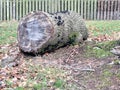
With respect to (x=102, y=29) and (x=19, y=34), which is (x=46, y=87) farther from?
(x=102, y=29)

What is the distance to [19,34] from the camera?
986cm

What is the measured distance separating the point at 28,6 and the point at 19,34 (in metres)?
11.3

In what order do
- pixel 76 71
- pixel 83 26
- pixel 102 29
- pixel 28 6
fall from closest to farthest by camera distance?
1. pixel 76 71
2. pixel 83 26
3. pixel 102 29
4. pixel 28 6

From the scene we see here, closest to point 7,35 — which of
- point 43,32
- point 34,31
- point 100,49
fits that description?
point 34,31

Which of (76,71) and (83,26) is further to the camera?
(83,26)

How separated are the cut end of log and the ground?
25cm

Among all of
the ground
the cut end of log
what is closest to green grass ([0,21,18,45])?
the ground

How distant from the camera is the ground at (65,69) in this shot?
746cm

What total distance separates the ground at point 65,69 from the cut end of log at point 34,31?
0.82 ft

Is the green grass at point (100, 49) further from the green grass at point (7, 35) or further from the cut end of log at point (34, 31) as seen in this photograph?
the green grass at point (7, 35)

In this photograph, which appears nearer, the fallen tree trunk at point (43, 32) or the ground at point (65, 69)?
the ground at point (65, 69)

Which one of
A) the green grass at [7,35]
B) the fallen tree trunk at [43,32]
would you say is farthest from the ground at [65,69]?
the green grass at [7,35]

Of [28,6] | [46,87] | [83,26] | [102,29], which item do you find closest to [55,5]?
[28,6]

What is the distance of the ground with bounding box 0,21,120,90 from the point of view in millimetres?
7459
